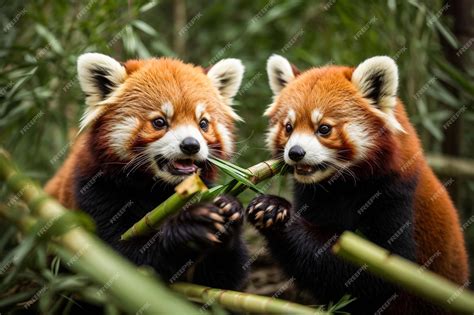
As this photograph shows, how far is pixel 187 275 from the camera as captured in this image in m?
3.59

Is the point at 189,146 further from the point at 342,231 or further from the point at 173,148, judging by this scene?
the point at 342,231

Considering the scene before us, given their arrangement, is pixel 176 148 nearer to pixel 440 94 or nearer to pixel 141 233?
pixel 141 233

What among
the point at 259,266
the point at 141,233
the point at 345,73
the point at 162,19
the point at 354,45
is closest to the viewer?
the point at 141,233

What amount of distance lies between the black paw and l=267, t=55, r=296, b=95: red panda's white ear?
1492mm

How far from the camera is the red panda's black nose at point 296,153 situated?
3.79 m

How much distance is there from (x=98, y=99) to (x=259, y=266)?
2.10 meters

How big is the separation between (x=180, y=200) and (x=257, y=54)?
494cm

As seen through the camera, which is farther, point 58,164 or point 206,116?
point 58,164

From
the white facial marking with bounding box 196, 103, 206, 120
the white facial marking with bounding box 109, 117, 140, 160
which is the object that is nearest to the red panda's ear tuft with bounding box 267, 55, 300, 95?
the white facial marking with bounding box 196, 103, 206, 120

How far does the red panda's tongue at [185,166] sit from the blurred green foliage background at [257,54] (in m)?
0.58

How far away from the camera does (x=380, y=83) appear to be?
410 centimetres

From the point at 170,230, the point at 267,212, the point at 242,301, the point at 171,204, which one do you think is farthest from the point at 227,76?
the point at 242,301

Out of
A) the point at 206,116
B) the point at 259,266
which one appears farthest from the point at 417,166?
the point at 259,266

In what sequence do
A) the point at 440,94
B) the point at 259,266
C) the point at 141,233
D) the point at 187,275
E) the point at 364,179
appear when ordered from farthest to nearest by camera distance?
the point at 440,94 < the point at 259,266 < the point at 364,179 < the point at 187,275 < the point at 141,233
